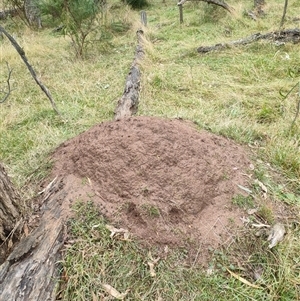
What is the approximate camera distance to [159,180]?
1928mm

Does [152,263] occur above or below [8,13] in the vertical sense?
above

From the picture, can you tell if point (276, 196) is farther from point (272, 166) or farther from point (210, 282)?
point (210, 282)

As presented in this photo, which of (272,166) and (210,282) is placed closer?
(210,282)

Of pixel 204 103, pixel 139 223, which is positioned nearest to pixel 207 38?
pixel 204 103

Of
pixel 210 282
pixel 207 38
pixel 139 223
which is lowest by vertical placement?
pixel 207 38

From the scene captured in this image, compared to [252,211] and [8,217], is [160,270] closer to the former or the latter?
[252,211]

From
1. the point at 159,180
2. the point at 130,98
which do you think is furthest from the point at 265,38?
the point at 159,180

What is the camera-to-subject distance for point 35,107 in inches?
149

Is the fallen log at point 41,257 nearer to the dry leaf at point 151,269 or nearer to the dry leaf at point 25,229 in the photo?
the dry leaf at point 25,229

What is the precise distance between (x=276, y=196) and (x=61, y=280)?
1.35 m

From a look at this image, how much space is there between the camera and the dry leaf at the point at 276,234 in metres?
1.78

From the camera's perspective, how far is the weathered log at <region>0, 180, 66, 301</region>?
149 centimetres

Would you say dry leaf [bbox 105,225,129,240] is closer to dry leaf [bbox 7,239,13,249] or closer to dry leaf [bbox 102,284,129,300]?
dry leaf [bbox 102,284,129,300]

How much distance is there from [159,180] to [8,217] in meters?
0.81
